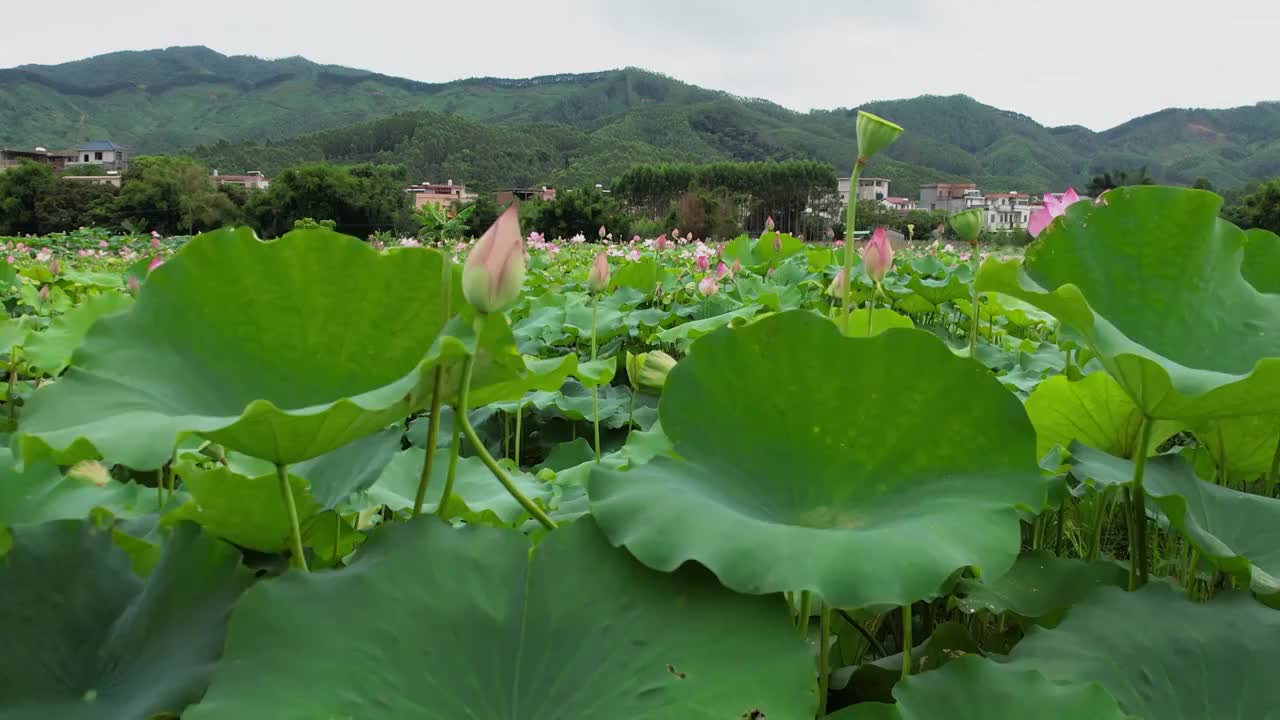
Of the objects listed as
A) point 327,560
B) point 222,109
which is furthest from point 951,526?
point 222,109

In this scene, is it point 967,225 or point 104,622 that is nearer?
point 104,622

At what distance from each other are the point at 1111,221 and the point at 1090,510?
0.69m

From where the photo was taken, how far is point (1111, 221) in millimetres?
697

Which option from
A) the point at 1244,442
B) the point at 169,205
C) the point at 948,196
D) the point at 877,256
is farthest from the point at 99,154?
the point at 1244,442

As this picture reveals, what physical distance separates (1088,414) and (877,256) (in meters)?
0.27

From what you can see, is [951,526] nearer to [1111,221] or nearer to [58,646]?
[1111,221]

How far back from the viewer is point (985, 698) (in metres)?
0.45

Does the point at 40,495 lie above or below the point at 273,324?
below

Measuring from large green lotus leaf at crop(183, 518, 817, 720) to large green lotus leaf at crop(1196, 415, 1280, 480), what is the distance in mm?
511

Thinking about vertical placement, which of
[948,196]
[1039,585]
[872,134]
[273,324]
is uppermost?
[948,196]

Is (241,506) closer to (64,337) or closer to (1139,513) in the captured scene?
(1139,513)

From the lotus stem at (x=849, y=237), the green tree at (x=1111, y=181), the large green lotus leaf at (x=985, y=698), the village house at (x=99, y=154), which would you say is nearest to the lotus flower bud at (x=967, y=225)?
the lotus stem at (x=849, y=237)

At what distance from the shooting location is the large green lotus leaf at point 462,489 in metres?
0.76

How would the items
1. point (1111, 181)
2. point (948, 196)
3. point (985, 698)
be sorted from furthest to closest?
1. point (948, 196)
2. point (1111, 181)
3. point (985, 698)
